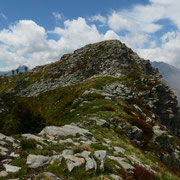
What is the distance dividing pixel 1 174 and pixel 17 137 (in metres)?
5.93

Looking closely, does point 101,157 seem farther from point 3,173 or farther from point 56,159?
point 3,173

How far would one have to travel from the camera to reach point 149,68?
9219 centimetres

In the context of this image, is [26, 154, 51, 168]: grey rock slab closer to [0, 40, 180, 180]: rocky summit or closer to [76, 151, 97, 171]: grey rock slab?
[0, 40, 180, 180]: rocky summit

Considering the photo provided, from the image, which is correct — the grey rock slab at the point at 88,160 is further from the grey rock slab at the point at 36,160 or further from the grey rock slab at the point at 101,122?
the grey rock slab at the point at 101,122

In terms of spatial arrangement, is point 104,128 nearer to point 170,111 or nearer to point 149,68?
point 170,111

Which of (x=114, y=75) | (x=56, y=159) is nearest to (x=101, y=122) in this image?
(x=56, y=159)

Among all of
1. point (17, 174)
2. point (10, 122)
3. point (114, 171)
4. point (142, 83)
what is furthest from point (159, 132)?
point (142, 83)

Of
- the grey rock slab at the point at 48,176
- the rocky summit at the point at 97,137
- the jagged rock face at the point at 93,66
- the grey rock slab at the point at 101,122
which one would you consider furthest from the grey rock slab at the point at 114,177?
the jagged rock face at the point at 93,66

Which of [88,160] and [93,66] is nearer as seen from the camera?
[88,160]

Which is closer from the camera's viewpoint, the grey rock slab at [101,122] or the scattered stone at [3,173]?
the scattered stone at [3,173]

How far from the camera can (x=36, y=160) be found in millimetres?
9570

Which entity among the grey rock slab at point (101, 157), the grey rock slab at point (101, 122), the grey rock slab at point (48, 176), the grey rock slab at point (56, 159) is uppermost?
the grey rock slab at point (101, 122)

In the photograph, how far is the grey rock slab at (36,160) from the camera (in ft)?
30.3

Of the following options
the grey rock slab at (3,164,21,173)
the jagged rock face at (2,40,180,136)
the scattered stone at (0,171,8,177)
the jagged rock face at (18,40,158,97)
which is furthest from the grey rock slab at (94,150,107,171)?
the jagged rock face at (18,40,158,97)
